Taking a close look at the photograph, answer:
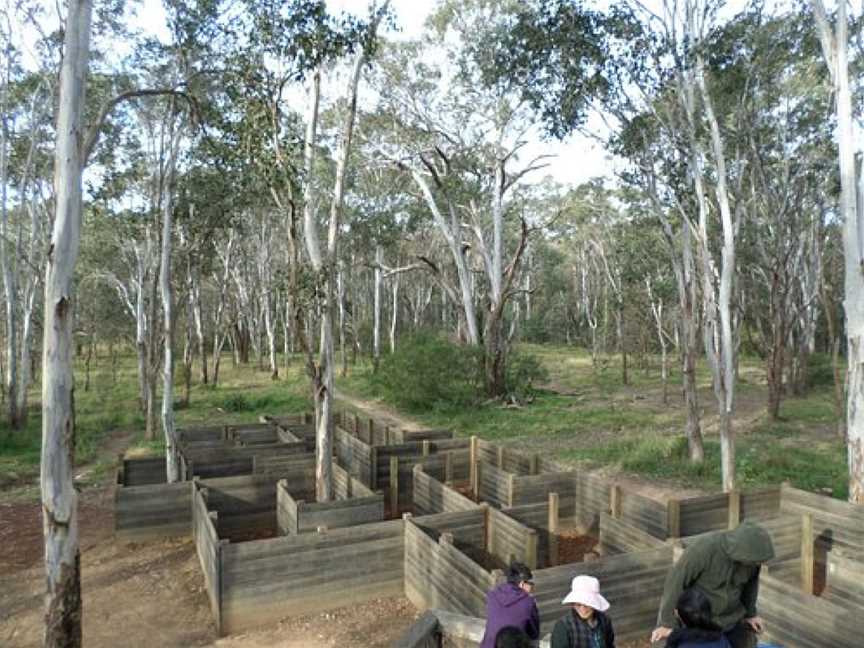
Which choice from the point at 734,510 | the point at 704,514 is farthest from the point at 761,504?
the point at 704,514

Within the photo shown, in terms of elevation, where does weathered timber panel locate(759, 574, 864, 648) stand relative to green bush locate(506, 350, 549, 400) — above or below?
below

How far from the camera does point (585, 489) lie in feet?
31.3

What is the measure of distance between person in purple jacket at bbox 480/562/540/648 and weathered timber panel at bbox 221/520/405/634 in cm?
310

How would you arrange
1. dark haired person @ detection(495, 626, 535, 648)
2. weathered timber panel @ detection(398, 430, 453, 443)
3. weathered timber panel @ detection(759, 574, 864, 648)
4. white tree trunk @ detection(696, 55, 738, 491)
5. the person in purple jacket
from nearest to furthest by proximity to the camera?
dark haired person @ detection(495, 626, 535, 648), the person in purple jacket, weathered timber panel @ detection(759, 574, 864, 648), white tree trunk @ detection(696, 55, 738, 491), weathered timber panel @ detection(398, 430, 453, 443)

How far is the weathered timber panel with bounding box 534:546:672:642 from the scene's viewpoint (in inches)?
230

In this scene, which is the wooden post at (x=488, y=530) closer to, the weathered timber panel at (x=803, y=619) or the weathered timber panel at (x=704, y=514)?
the weathered timber panel at (x=704, y=514)

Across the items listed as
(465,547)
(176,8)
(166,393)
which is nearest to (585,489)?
(465,547)

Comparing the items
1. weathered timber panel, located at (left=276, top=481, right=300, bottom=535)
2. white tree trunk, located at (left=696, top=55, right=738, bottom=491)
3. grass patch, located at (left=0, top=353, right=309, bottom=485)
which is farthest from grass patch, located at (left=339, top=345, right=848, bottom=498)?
weathered timber panel, located at (left=276, top=481, right=300, bottom=535)

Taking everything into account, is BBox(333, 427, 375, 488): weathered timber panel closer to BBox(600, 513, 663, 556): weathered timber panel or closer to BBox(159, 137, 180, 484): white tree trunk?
BBox(159, 137, 180, 484): white tree trunk

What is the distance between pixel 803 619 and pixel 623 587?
1444 mm

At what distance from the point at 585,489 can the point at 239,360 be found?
A: 106 feet

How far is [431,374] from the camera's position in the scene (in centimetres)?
2000

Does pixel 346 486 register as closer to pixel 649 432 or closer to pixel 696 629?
pixel 696 629

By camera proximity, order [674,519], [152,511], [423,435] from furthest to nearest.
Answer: [423,435] < [152,511] < [674,519]
